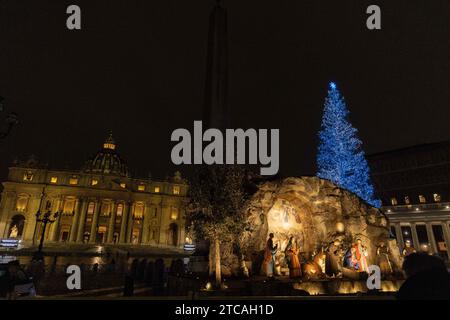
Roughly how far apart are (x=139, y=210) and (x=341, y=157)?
6562cm

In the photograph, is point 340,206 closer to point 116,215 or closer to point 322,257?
point 322,257

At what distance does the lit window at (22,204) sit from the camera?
2669 inches

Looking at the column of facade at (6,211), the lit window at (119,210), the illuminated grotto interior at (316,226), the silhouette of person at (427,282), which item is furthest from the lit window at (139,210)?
the silhouette of person at (427,282)

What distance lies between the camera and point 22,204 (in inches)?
2709

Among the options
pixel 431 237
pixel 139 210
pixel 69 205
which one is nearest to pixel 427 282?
pixel 431 237

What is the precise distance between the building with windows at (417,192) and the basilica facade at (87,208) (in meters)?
45.1

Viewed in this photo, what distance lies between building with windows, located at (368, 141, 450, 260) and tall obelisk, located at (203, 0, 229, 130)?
36719 millimetres

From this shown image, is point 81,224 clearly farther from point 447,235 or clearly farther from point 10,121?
point 447,235

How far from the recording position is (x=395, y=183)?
1965 inches

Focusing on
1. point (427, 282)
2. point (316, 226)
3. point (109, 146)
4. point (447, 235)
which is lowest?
point (427, 282)

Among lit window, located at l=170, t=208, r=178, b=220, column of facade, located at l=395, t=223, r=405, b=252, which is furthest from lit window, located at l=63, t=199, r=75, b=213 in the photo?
column of facade, located at l=395, t=223, r=405, b=252

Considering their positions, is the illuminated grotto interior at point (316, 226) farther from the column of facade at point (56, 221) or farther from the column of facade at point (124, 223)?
the column of facade at point (56, 221)

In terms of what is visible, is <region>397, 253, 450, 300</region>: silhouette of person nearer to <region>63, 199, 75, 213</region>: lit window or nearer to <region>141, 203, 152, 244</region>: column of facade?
<region>141, 203, 152, 244</region>: column of facade
